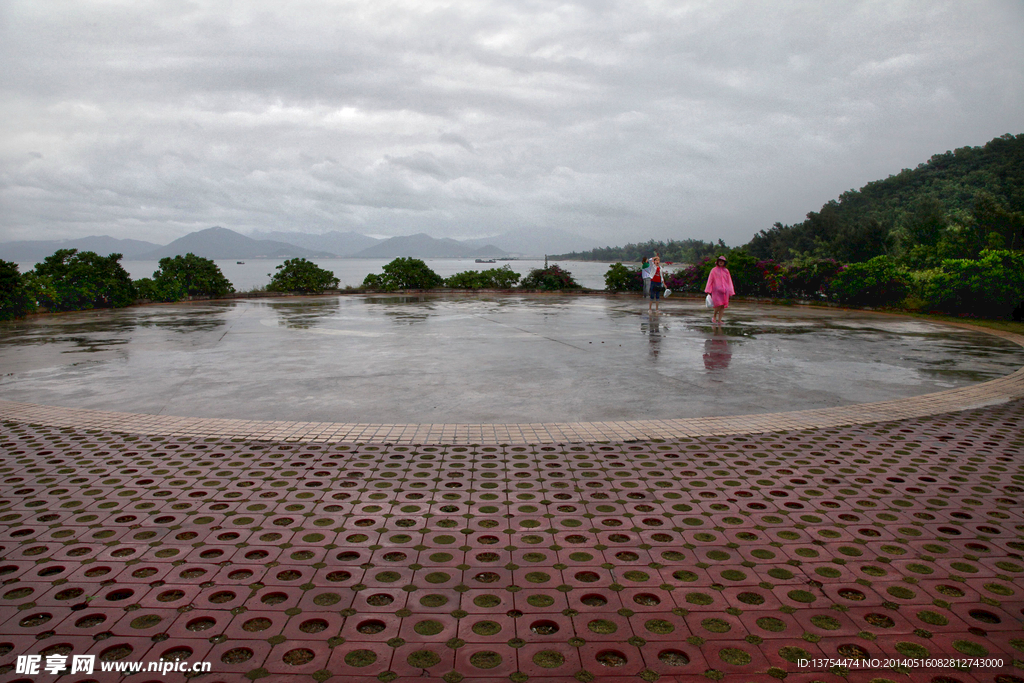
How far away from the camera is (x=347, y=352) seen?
415 inches

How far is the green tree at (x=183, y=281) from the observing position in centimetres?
2319

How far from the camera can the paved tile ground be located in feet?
8.09

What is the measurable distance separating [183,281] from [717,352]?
22.7 m

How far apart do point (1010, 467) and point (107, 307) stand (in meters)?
24.6

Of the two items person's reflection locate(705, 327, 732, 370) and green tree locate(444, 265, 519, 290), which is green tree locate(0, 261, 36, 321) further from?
person's reflection locate(705, 327, 732, 370)

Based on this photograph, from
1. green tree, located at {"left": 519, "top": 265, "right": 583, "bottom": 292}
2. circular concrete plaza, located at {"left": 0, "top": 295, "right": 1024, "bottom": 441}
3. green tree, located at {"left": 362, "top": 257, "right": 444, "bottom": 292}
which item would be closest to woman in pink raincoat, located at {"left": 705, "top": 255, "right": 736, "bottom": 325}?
circular concrete plaza, located at {"left": 0, "top": 295, "right": 1024, "bottom": 441}

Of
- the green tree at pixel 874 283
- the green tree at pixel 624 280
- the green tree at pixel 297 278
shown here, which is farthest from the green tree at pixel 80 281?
the green tree at pixel 874 283

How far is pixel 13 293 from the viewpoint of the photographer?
16516mm

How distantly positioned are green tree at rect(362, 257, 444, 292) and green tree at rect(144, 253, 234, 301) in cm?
733

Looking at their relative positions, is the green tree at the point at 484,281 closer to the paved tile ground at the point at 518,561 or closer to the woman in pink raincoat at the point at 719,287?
the woman in pink raincoat at the point at 719,287

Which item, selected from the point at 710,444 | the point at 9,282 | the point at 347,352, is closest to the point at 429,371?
the point at 347,352

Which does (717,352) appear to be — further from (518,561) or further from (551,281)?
A: (551,281)

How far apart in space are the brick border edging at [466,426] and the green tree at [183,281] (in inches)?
733

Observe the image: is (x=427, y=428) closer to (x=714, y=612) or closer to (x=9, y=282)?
(x=714, y=612)
